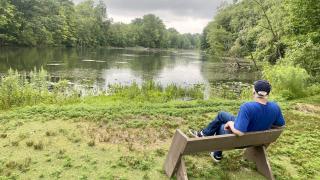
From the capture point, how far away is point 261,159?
525 cm

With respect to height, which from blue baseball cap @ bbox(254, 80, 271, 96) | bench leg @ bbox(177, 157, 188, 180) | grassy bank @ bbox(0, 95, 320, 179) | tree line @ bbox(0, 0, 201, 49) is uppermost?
tree line @ bbox(0, 0, 201, 49)

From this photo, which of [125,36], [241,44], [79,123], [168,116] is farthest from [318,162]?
[125,36]

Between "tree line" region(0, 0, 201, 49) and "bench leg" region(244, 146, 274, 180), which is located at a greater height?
"tree line" region(0, 0, 201, 49)

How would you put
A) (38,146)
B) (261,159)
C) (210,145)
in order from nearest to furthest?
(210,145), (261,159), (38,146)

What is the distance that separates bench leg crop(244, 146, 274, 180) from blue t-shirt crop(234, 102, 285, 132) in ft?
1.91

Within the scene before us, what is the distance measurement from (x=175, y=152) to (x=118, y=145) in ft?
6.14

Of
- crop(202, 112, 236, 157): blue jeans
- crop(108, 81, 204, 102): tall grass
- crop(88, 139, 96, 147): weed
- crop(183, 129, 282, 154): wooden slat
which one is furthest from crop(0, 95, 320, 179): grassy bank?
crop(108, 81, 204, 102): tall grass

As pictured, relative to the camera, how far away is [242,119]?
14.8 ft

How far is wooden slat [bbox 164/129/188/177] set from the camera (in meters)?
4.33

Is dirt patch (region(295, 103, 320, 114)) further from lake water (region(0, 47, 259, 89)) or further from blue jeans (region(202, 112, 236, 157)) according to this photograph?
lake water (region(0, 47, 259, 89))

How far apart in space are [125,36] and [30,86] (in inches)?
3770

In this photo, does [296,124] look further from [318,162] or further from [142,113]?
[142,113]

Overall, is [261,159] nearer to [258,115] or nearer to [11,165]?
[258,115]

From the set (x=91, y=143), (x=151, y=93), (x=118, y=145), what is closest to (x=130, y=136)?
(x=118, y=145)
